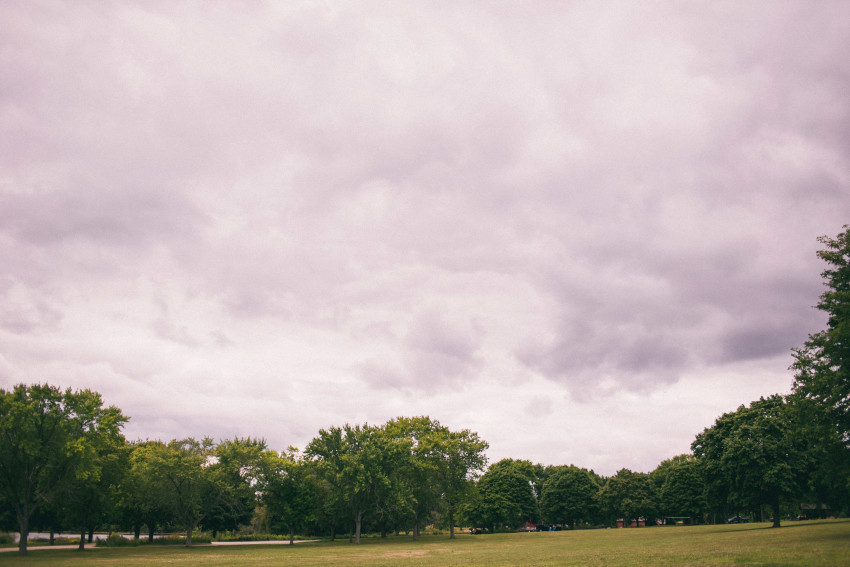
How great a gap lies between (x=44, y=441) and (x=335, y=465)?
115 ft

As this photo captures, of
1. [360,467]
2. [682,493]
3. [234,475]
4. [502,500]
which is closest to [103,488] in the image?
[234,475]

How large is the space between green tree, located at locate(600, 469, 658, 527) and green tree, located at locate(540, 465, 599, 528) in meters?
3.44

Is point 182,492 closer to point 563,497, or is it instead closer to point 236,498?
point 236,498

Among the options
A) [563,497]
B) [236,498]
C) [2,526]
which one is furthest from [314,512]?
[563,497]

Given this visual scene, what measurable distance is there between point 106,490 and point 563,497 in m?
104

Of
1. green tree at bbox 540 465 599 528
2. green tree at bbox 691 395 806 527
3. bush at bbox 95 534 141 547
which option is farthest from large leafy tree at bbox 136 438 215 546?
green tree at bbox 540 465 599 528

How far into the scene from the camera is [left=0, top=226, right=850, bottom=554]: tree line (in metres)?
41.0

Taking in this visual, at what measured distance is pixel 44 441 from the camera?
172 ft

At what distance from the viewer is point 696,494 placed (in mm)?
125125

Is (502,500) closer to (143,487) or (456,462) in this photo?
(456,462)

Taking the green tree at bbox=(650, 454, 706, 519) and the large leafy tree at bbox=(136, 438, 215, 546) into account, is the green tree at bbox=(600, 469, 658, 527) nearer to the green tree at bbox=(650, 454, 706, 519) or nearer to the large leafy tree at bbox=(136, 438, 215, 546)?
the green tree at bbox=(650, 454, 706, 519)

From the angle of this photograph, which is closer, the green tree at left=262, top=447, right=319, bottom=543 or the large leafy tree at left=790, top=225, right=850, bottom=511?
the large leafy tree at left=790, top=225, right=850, bottom=511

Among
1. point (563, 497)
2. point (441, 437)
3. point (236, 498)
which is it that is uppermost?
point (441, 437)

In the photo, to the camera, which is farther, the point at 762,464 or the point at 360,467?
the point at 360,467
